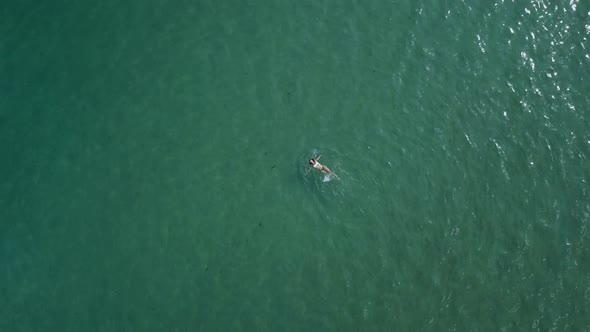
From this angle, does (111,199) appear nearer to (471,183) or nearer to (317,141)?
(317,141)

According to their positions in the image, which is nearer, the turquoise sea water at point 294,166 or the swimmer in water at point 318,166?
the turquoise sea water at point 294,166

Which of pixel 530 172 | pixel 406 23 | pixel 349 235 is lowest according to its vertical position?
pixel 349 235

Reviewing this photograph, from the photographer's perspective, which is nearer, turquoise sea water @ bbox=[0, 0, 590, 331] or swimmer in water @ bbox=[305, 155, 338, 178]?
turquoise sea water @ bbox=[0, 0, 590, 331]

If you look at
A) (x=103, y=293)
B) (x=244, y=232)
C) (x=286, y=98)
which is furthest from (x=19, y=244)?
(x=286, y=98)

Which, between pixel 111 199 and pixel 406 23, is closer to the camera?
pixel 111 199

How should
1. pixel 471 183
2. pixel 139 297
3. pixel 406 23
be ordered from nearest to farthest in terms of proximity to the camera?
1. pixel 139 297
2. pixel 471 183
3. pixel 406 23

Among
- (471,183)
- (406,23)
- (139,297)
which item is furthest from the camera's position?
(406,23)

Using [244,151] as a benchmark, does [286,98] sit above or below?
above

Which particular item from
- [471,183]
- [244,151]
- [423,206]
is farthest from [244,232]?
[471,183]
